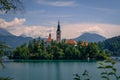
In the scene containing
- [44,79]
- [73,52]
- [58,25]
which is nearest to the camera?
[44,79]

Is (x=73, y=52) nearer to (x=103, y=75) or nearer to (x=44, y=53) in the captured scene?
(x=44, y=53)

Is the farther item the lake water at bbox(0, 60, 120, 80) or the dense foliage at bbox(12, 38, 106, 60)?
the dense foliage at bbox(12, 38, 106, 60)

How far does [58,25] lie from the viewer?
17775 cm

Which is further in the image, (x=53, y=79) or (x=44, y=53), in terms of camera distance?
(x=44, y=53)

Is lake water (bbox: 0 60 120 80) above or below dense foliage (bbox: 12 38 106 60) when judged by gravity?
below

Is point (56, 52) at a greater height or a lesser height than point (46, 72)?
greater

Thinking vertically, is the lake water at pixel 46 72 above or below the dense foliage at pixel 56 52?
below

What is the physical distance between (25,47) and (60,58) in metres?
14.6

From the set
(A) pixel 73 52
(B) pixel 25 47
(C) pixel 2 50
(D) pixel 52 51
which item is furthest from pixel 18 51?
(C) pixel 2 50

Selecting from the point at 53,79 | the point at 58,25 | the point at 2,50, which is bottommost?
the point at 53,79

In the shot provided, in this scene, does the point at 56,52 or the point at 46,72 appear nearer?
the point at 46,72

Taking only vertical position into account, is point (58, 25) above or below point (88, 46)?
above

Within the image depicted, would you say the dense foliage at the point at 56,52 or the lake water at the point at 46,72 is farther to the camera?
the dense foliage at the point at 56,52

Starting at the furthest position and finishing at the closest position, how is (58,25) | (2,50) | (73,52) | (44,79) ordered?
1. (58,25)
2. (73,52)
3. (44,79)
4. (2,50)
